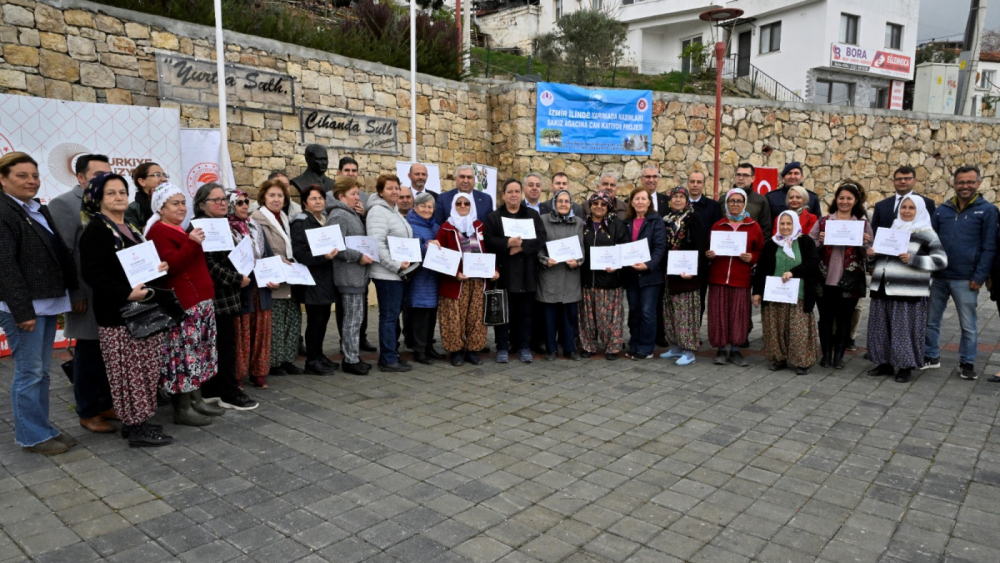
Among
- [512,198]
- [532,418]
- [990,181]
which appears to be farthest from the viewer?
[990,181]

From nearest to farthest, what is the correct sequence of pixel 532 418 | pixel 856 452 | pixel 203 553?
pixel 203 553
pixel 856 452
pixel 532 418

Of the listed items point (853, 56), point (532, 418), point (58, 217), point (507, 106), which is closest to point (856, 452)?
point (532, 418)

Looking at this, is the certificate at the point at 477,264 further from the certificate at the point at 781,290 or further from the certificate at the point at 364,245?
the certificate at the point at 781,290

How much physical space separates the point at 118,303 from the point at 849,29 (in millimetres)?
31745

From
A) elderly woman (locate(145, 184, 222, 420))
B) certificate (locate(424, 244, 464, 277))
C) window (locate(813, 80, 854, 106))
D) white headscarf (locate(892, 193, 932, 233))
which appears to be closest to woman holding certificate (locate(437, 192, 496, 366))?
certificate (locate(424, 244, 464, 277))

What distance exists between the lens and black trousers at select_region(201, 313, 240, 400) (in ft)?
16.0

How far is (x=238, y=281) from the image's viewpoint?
4863mm

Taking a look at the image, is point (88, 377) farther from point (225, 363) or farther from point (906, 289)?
point (906, 289)

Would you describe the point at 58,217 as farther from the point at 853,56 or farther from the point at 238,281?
the point at 853,56

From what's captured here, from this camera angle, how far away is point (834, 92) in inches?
1104

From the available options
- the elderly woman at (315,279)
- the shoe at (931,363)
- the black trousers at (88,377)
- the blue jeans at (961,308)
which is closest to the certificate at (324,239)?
the elderly woman at (315,279)

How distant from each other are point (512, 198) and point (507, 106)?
7.07 m

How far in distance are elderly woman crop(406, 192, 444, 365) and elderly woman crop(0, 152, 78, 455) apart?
295cm

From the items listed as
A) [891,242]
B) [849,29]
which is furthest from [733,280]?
[849,29]
